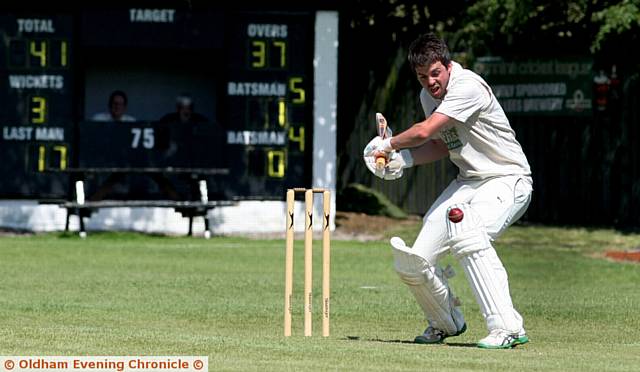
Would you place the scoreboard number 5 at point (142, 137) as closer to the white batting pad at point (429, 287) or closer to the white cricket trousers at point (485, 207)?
the white batting pad at point (429, 287)

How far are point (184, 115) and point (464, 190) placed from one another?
14.0m

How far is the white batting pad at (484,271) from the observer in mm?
10203

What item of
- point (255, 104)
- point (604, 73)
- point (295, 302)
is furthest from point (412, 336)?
point (604, 73)

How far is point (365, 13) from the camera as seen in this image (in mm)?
28516

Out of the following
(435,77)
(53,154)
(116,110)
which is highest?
(435,77)

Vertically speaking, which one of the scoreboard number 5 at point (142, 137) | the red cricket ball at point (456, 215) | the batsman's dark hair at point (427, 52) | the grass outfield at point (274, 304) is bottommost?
the grass outfield at point (274, 304)

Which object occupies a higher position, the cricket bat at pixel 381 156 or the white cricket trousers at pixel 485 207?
the cricket bat at pixel 381 156

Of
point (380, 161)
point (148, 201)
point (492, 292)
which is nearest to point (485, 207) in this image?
point (492, 292)

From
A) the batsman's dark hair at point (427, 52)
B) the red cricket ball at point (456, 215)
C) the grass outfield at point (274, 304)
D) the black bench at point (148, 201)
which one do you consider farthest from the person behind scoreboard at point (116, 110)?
the red cricket ball at point (456, 215)

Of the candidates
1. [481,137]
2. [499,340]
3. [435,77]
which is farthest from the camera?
[481,137]

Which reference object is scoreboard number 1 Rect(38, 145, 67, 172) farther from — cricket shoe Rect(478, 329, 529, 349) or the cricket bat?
cricket shoe Rect(478, 329, 529, 349)

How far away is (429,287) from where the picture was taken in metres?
10.6

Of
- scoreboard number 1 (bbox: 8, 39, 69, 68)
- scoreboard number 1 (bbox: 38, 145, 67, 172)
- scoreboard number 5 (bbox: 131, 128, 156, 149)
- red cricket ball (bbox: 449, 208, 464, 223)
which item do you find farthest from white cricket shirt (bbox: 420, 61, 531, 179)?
scoreboard number 1 (bbox: 8, 39, 69, 68)

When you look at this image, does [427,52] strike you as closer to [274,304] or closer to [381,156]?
[381,156]
